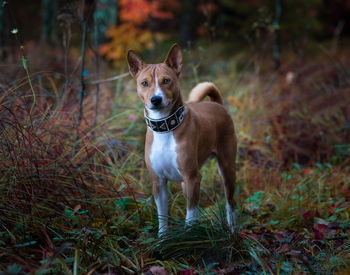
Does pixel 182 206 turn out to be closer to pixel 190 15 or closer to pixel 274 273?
pixel 274 273

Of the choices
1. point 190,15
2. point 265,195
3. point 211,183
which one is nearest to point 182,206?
point 211,183

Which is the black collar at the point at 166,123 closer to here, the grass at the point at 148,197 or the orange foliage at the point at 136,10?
the grass at the point at 148,197

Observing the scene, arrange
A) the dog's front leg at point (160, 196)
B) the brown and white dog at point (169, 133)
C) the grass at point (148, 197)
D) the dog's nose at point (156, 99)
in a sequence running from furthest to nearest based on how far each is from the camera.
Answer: the dog's front leg at point (160, 196) < the brown and white dog at point (169, 133) < the dog's nose at point (156, 99) < the grass at point (148, 197)

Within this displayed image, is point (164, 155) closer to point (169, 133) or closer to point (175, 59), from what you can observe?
point (169, 133)

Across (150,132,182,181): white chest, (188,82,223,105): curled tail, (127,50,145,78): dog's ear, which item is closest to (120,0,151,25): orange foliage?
(188,82,223,105): curled tail

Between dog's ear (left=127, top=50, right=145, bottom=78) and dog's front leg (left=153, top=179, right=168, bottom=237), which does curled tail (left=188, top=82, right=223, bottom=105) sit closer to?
dog's ear (left=127, top=50, right=145, bottom=78)

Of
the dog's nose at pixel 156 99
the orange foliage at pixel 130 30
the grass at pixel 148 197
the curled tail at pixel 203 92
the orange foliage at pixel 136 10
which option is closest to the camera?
the grass at pixel 148 197

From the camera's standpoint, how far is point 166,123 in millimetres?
2691

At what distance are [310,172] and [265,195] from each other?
31.4 inches

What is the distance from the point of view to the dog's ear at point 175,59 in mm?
2868

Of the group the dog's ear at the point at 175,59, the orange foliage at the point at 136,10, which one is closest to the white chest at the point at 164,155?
the dog's ear at the point at 175,59

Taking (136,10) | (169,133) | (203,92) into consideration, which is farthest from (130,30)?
(169,133)

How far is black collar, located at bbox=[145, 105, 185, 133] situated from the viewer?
2.69 m

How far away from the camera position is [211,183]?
165 inches
